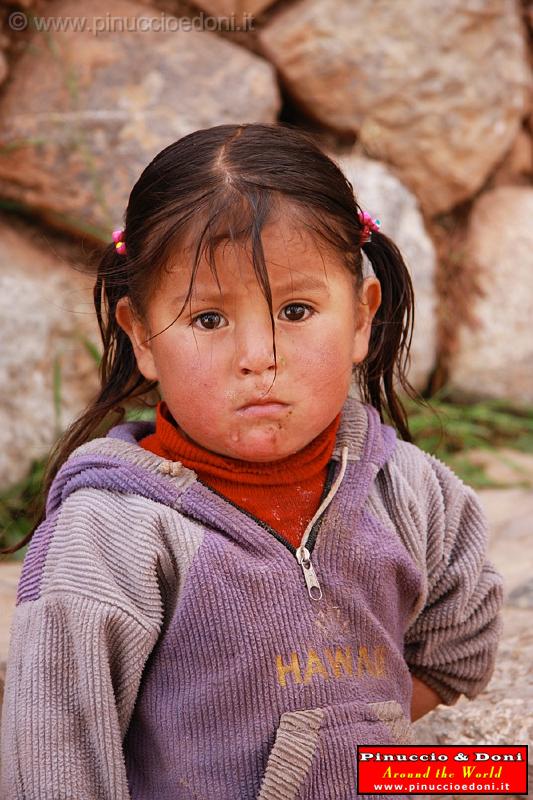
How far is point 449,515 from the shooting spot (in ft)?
5.91

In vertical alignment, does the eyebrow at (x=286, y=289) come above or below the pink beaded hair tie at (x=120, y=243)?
above

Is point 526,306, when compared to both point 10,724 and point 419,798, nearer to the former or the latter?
point 419,798

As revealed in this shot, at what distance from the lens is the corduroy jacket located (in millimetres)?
1395

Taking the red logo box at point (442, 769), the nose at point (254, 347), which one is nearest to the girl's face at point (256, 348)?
the nose at point (254, 347)

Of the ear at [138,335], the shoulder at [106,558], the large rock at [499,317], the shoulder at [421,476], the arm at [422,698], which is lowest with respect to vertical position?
the large rock at [499,317]

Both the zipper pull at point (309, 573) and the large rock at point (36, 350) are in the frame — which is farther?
the large rock at point (36, 350)

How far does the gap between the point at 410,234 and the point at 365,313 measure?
212cm

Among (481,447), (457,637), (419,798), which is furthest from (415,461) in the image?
(481,447)

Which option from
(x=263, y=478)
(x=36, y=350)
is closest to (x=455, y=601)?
(x=263, y=478)

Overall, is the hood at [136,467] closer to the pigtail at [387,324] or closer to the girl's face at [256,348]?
the girl's face at [256,348]

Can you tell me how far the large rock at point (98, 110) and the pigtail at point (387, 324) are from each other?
140 cm

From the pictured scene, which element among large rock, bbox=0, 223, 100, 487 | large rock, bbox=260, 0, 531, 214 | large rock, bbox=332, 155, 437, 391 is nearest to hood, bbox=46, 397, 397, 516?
large rock, bbox=0, 223, 100, 487

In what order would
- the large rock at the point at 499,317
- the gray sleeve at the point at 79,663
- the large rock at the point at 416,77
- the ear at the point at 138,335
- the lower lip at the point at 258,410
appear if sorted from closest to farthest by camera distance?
the gray sleeve at the point at 79,663
the lower lip at the point at 258,410
the ear at the point at 138,335
the large rock at the point at 416,77
the large rock at the point at 499,317

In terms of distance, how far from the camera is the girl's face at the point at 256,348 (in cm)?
145
